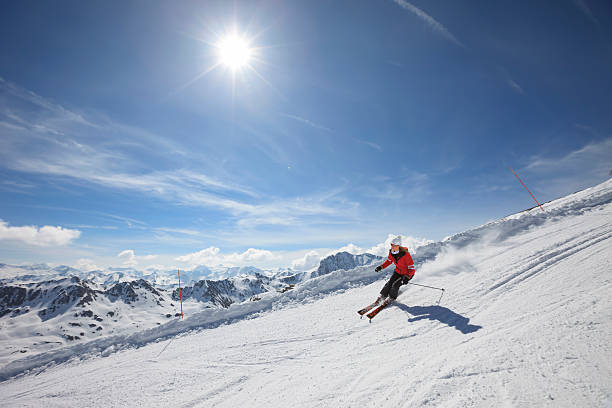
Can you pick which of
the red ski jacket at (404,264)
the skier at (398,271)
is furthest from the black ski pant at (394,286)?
the red ski jacket at (404,264)

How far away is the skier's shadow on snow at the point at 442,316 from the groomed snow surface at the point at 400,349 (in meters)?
0.05

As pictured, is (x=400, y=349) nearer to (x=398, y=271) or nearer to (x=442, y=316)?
(x=442, y=316)

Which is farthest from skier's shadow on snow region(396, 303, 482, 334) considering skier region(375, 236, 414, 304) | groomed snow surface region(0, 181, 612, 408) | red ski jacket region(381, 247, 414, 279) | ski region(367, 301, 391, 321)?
red ski jacket region(381, 247, 414, 279)

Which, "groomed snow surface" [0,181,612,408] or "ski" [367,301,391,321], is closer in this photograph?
"groomed snow surface" [0,181,612,408]

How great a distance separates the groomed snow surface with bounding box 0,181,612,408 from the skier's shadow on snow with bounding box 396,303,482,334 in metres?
0.05

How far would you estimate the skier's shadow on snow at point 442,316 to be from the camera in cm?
530

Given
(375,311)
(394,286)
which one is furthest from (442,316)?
(394,286)

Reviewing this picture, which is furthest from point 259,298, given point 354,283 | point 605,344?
point 605,344

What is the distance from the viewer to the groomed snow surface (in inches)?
139

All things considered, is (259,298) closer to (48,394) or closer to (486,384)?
(48,394)

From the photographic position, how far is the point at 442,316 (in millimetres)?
6160

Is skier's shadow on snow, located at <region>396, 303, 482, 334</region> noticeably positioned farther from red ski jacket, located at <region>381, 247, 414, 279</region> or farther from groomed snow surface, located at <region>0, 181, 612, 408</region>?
red ski jacket, located at <region>381, 247, 414, 279</region>

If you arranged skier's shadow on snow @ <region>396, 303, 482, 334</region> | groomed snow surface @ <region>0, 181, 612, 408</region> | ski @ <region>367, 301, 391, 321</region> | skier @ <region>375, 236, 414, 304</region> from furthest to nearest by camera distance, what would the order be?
1. skier @ <region>375, 236, 414, 304</region>
2. ski @ <region>367, 301, 391, 321</region>
3. skier's shadow on snow @ <region>396, 303, 482, 334</region>
4. groomed snow surface @ <region>0, 181, 612, 408</region>

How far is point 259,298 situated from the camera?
41.3 ft
